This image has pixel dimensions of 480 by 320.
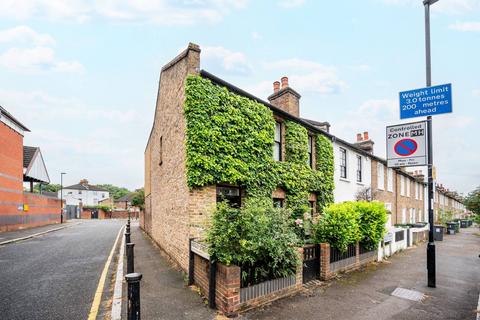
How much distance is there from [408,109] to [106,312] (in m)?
9.06

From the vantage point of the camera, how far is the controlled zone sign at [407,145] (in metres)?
7.95

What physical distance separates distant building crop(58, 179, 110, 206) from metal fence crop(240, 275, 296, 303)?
85.5m

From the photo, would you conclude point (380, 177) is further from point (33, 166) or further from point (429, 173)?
point (33, 166)

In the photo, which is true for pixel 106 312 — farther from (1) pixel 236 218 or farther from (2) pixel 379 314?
(2) pixel 379 314

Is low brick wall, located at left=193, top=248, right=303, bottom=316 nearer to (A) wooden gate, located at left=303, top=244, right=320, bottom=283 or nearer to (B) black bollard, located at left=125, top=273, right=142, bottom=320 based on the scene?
(A) wooden gate, located at left=303, top=244, right=320, bottom=283

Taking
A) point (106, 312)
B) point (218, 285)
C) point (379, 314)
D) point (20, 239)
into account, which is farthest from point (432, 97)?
point (20, 239)

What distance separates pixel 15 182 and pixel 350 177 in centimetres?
2590

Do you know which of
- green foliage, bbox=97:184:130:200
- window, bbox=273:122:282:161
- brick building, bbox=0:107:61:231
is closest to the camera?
window, bbox=273:122:282:161

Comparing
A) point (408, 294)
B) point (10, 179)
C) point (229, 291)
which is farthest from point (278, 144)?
point (10, 179)

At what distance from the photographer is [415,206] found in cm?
2969

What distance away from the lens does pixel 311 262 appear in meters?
7.82

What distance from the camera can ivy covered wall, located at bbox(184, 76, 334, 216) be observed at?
27.5ft

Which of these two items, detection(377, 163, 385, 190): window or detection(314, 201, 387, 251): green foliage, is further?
detection(377, 163, 385, 190): window

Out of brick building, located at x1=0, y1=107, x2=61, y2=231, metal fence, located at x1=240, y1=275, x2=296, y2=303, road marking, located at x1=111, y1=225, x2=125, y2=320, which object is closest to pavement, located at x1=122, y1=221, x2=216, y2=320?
road marking, located at x1=111, y1=225, x2=125, y2=320
